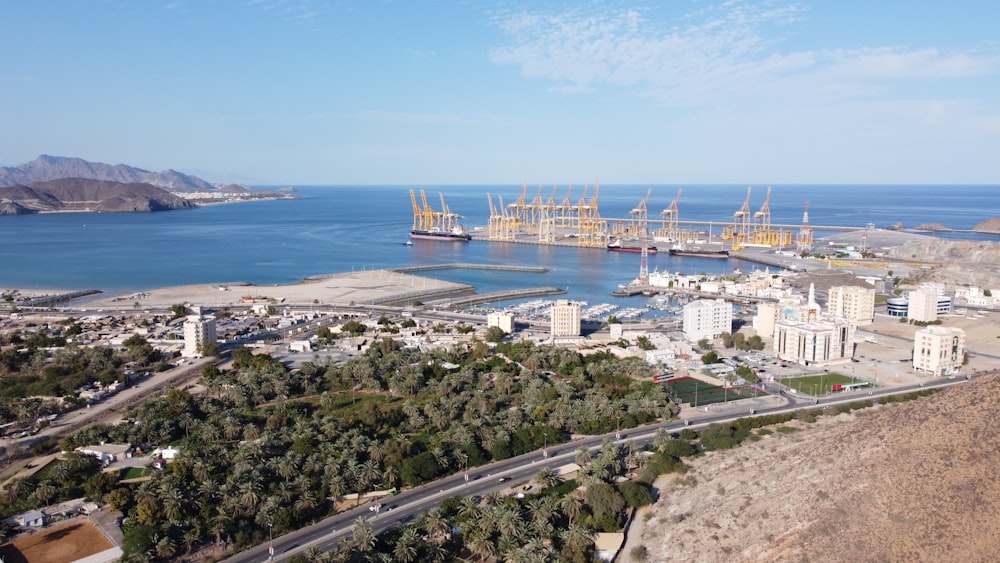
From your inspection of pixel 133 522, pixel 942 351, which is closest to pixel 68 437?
pixel 133 522

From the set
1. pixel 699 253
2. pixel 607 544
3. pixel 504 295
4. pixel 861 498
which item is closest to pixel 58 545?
pixel 607 544

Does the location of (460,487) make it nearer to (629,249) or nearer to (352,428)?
(352,428)

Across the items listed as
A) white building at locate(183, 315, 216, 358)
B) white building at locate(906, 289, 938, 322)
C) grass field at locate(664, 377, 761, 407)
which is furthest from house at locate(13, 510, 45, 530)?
white building at locate(906, 289, 938, 322)

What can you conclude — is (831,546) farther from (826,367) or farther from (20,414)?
(20,414)

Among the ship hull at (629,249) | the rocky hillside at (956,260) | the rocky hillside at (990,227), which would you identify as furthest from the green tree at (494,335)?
the rocky hillside at (990,227)

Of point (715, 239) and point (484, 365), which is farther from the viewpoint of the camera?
point (715, 239)

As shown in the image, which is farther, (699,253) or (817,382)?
(699,253)
